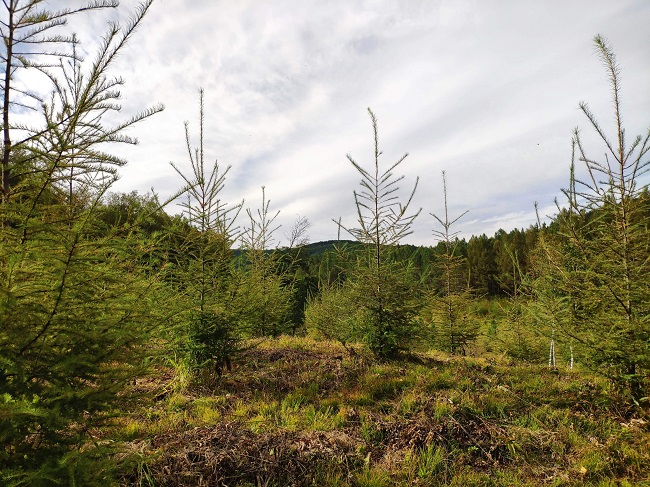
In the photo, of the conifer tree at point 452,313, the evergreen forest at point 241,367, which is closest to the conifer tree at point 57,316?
the evergreen forest at point 241,367

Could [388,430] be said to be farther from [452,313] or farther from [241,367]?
[452,313]

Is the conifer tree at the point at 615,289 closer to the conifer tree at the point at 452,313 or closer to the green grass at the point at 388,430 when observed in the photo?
the green grass at the point at 388,430

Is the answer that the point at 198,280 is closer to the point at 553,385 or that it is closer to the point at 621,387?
the point at 553,385

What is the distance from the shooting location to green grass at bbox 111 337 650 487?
12.2ft

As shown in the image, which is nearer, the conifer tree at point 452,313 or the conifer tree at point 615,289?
the conifer tree at point 615,289

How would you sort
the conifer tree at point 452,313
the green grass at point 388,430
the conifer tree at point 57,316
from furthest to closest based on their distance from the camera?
the conifer tree at point 452,313 → the green grass at point 388,430 → the conifer tree at point 57,316

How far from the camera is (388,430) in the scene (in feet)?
15.5

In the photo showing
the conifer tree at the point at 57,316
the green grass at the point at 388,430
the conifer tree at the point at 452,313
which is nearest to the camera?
the conifer tree at the point at 57,316

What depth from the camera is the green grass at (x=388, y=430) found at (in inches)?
147

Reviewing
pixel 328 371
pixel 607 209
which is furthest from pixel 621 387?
pixel 328 371

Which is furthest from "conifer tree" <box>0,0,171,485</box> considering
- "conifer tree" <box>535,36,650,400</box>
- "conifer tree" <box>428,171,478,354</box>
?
"conifer tree" <box>428,171,478,354</box>

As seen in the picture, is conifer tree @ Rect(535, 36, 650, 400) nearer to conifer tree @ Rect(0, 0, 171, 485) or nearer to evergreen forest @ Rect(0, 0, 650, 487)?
evergreen forest @ Rect(0, 0, 650, 487)

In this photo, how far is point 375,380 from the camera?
21.3ft

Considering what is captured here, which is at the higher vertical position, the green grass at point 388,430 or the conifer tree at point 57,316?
the conifer tree at point 57,316
